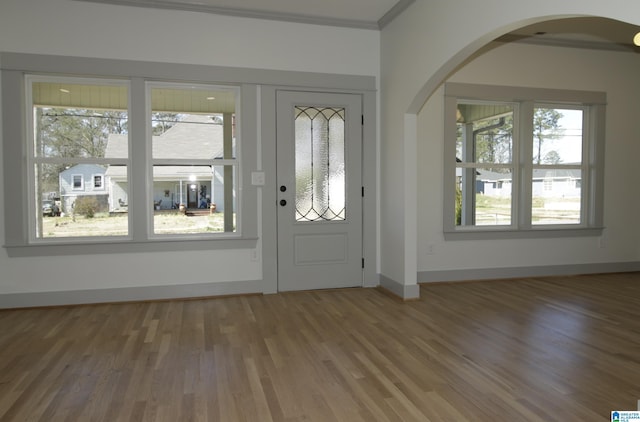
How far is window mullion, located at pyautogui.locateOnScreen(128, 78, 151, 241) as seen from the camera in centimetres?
432

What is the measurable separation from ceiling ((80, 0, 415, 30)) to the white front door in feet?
2.60

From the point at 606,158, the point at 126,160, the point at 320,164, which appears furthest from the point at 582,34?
the point at 126,160

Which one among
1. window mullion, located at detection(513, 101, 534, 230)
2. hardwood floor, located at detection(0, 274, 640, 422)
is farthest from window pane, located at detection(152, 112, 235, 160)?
window mullion, located at detection(513, 101, 534, 230)

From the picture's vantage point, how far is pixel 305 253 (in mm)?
4812

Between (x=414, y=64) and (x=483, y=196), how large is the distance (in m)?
2.13

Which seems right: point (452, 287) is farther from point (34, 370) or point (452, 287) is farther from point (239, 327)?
point (34, 370)

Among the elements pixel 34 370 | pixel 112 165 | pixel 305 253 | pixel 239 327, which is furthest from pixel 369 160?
pixel 34 370

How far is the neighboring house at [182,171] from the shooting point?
172 inches

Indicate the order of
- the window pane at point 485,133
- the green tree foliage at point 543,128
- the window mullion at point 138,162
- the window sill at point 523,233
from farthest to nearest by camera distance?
the green tree foliage at point 543,128 → the window pane at point 485,133 → the window sill at point 523,233 → the window mullion at point 138,162

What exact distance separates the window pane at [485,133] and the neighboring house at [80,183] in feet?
13.3

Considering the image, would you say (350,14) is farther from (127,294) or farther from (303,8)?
(127,294)

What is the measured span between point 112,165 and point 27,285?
1.37 metres

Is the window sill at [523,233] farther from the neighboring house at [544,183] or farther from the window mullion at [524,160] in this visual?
the neighboring house at [544,183]

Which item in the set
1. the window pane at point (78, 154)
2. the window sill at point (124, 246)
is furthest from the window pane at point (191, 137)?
the window sill at point (124, 246)
